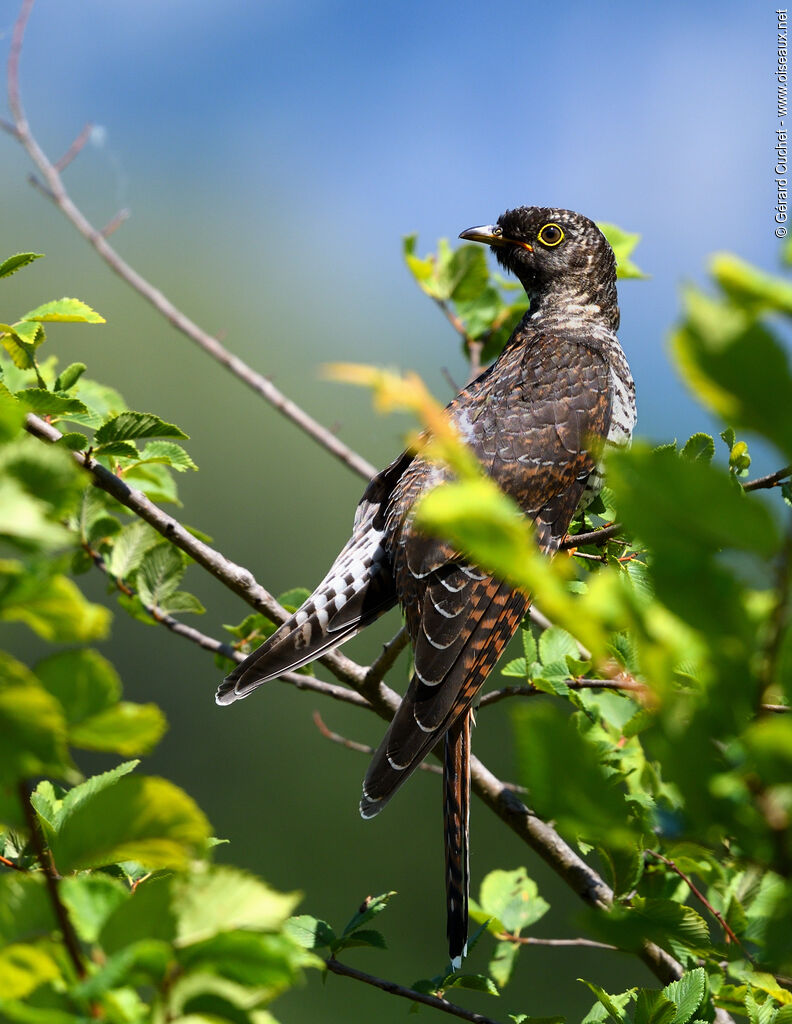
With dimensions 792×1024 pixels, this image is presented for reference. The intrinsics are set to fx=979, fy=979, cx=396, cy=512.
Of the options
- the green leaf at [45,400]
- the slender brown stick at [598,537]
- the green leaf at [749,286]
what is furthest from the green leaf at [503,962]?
the green leaf at [749,286]

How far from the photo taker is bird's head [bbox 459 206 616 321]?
3.01 meters

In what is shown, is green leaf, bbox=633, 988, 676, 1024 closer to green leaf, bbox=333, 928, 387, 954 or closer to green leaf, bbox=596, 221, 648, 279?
green leaf, bbox=333, 928, 387, 954

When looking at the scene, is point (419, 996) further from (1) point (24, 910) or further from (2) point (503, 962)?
(1) point (24, 910)

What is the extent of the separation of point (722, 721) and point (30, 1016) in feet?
1.22

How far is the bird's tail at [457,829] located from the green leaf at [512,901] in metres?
0.15

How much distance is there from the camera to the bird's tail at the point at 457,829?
1605 millimetres

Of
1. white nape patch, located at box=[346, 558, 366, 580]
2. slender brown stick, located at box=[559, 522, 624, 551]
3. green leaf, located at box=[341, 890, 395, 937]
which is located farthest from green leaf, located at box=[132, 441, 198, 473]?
green leaf, located at box=[341, 890, 395, 937]

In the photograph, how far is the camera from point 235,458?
48.5 ft

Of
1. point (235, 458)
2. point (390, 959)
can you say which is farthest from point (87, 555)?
point (235, 458)

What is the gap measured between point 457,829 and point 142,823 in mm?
1303

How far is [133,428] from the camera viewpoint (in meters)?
1.50

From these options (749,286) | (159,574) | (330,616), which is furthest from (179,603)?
(749,286)

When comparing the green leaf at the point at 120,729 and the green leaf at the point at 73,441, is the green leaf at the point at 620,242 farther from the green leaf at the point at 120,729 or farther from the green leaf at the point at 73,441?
the green leaf at the point at 120,729

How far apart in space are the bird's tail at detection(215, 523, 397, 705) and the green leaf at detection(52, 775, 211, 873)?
3.95 ft
